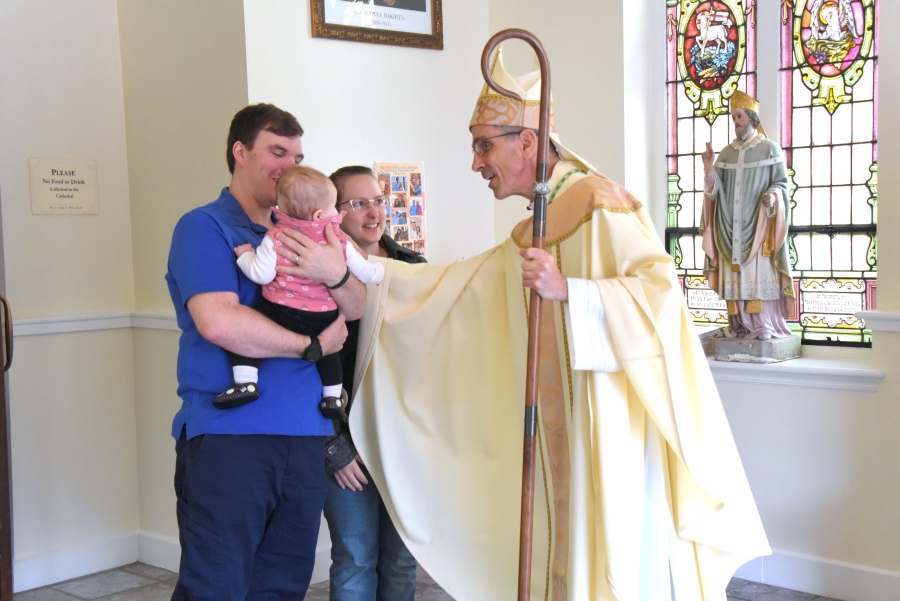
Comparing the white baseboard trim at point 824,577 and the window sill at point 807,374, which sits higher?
the window sill at point 807,374

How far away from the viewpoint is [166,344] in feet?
13.5

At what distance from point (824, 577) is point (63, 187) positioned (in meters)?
3.64

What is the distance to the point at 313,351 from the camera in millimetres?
2295

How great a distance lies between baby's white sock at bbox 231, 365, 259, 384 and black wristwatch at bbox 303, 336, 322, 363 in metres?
0.14

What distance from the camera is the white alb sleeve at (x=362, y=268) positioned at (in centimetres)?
242

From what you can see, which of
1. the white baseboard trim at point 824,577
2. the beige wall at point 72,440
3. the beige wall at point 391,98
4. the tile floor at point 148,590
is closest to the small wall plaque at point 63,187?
the beige wall at point 72,440

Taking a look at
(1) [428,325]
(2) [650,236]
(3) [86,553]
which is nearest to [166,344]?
(3) [86,553]

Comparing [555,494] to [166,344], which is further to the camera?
[166,344]

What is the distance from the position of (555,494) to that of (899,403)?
1.75 metres

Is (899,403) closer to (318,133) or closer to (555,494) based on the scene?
(555,494)

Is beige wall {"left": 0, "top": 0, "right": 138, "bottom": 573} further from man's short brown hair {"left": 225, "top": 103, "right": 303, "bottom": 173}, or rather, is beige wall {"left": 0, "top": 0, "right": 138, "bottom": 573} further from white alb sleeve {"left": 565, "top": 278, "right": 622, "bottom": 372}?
white alb sleeve {"left": 565, "top": 278, "right": 622, "bottom": 372}

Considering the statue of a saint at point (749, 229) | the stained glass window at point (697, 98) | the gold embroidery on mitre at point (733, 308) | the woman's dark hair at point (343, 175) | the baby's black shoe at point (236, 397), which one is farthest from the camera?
the stained glass window at point (697, 98)

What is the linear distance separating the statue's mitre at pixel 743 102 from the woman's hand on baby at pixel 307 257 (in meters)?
2.33

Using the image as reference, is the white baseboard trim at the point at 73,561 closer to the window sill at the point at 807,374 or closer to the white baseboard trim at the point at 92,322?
the white baseboard trim at the point at 92,322
